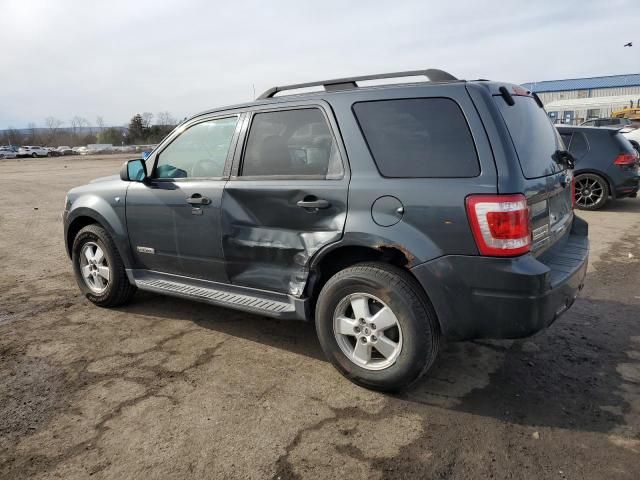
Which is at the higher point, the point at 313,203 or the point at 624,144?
the point at 313,203

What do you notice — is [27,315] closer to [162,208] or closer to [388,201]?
[162,208]

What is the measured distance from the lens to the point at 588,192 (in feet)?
31.5

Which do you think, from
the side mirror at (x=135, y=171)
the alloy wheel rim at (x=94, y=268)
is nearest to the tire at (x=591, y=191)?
the side mirror at (x=135, y=171)

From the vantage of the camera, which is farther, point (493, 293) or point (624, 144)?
point (624, 144)

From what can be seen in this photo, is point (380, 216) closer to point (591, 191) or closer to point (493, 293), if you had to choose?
point (493, 293)

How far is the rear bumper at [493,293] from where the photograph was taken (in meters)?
2.69

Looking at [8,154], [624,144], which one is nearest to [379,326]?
[624,144]

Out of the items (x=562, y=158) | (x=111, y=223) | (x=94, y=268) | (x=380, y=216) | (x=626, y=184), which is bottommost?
(x=626, y=184)

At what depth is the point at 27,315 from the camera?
4645mm

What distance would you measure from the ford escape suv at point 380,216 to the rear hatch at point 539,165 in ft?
0.05

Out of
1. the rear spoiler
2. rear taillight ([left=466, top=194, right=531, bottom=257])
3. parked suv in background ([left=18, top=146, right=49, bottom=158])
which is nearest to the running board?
rear taillight ([left=466, top=194, right=531, bottom=257])

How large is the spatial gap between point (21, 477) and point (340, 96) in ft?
9.24

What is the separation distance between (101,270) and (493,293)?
3.61m

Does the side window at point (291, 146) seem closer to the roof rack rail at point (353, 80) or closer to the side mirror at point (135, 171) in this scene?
the roof rack rail at point (353, 80)
